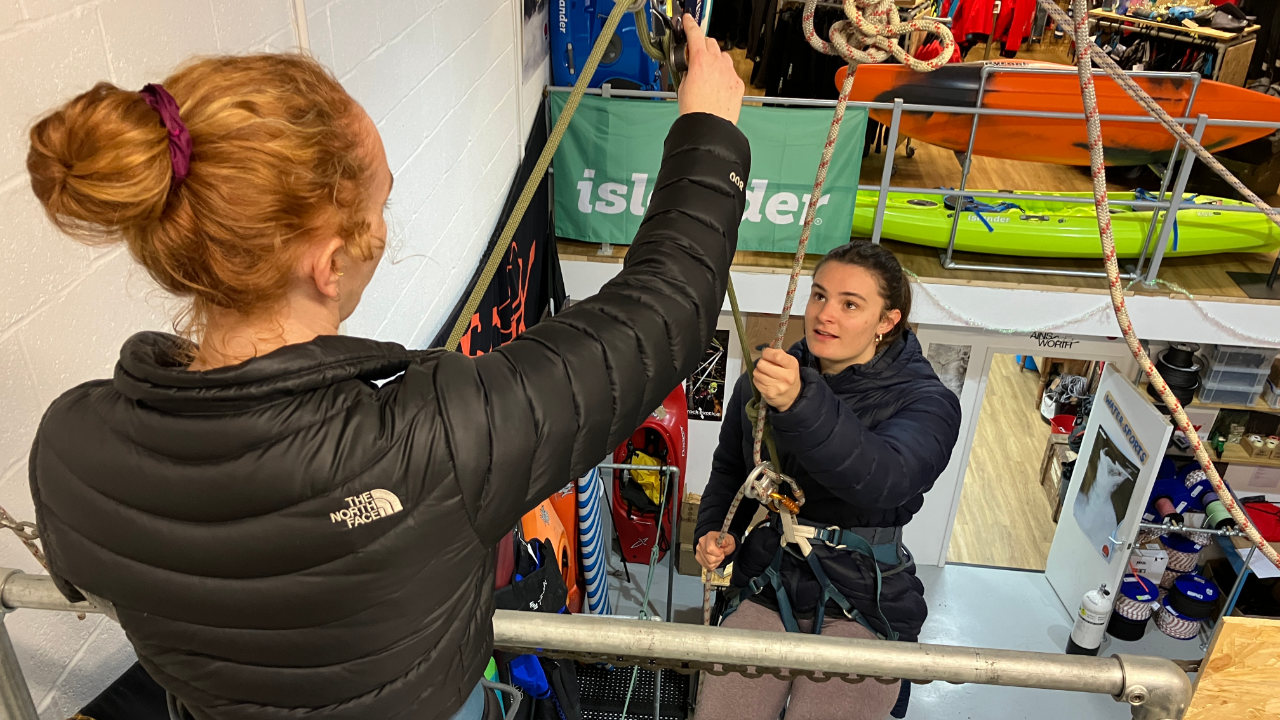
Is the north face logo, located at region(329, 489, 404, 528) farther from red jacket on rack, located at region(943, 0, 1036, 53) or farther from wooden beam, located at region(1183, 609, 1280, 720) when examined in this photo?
red jacket on rack, located at region(943, 0, 1036, 53)

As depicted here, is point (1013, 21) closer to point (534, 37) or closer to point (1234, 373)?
point (1234, 373)

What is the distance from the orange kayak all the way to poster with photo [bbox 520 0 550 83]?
182 cm

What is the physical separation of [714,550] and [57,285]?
1316 mm

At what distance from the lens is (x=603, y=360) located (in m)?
0.76

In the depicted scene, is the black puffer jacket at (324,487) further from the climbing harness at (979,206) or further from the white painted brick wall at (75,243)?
the climbing harness at (979,206)

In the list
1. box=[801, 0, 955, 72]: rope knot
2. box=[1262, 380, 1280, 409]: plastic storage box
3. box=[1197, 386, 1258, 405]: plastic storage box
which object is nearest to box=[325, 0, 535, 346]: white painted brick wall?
box=[801, 0, 955, 72]: rope knot

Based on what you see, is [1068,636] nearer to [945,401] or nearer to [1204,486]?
[1204,486]

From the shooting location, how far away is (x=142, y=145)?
Answer: 23.8 inches

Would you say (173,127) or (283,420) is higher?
(173,127)

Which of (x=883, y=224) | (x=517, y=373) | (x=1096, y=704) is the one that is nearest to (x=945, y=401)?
(x=517, y=373)

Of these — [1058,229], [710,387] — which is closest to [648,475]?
[710,387]

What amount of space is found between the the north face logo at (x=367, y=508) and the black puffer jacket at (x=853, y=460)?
909mm

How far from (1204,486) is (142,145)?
562 cm

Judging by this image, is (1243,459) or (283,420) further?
(1243,459)
